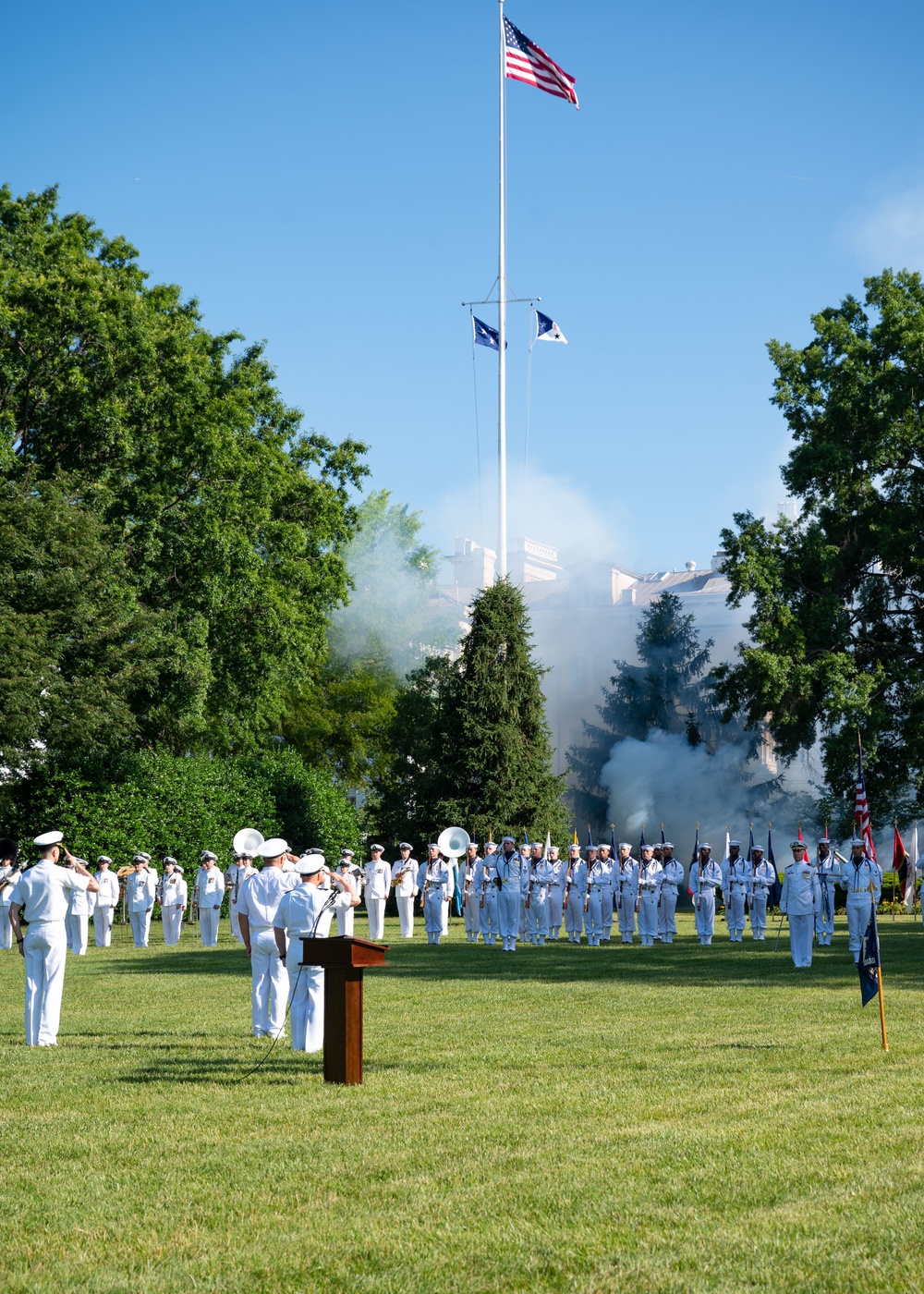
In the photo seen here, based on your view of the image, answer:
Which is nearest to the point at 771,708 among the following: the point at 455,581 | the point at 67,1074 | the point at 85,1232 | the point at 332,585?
the point at 332,585

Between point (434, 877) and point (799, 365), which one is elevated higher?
point (799, 365)

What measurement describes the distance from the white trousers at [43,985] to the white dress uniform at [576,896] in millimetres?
15835

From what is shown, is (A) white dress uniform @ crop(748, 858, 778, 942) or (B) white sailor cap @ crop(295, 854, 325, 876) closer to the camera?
(B) white sailor cap @ crop(295, 854, 325, 876)

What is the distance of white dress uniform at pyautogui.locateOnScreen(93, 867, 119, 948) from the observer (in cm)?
2697

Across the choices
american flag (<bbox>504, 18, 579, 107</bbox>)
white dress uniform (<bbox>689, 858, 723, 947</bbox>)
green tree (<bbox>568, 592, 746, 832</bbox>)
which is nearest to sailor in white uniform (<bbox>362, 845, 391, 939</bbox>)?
white dress uniform (<bbox>689, 858, 723, 947</bbox>)

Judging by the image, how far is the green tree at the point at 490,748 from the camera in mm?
42250

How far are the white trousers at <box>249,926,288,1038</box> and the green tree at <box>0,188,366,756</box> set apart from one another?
56.8 feet

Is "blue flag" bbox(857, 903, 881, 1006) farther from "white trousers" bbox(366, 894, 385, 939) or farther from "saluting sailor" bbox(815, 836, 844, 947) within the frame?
"white trousers" bbox(366, 894, 385, 939)

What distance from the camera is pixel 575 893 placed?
2809 centimetres

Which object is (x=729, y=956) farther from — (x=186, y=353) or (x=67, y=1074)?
(x=186, y=353)

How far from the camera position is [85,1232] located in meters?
6.46

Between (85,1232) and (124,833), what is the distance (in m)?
28.4

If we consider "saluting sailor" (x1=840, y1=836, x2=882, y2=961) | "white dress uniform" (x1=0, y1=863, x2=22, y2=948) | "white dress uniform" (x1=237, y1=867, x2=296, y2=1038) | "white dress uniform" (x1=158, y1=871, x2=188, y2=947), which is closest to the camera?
"white dress uniform" (x1=237, y1=867, x2=296, y2=1038)

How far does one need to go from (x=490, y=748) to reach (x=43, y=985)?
29.7 metres
